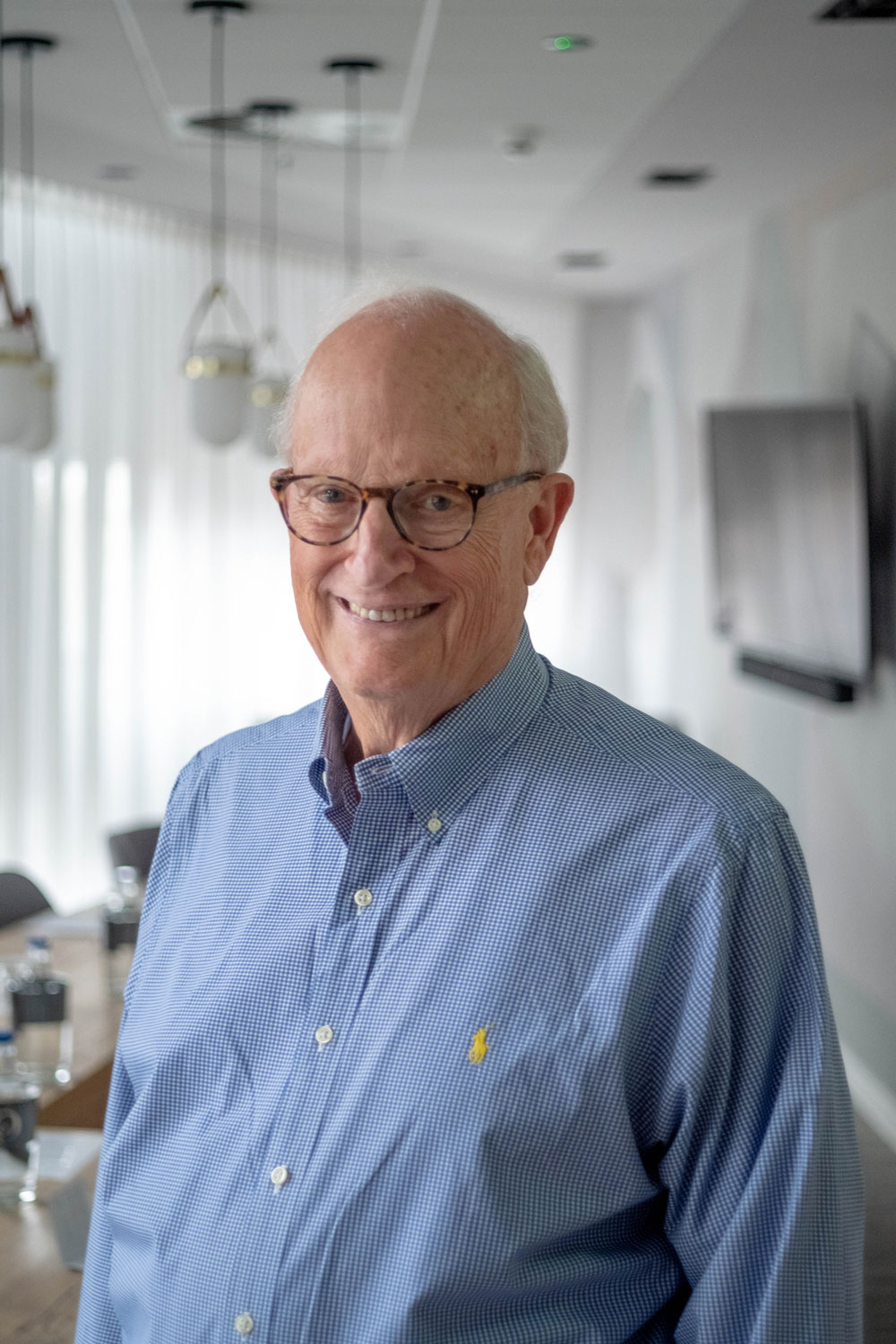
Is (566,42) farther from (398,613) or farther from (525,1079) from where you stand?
(525,1079)

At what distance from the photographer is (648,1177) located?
40.4 inches

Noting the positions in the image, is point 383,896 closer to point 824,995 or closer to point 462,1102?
point 462,1102

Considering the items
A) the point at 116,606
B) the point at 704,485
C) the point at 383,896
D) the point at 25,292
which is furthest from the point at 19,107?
the point at 383,896

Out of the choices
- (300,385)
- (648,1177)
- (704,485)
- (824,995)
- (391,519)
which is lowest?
(648,1177)

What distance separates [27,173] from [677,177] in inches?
90.4

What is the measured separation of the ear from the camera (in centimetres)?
119

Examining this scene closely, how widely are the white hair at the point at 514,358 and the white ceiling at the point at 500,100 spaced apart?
2023 millimetres

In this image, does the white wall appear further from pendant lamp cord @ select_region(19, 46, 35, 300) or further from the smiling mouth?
the smiling mouth

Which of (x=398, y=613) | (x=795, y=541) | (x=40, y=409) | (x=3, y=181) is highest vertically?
(x=3, y=181)

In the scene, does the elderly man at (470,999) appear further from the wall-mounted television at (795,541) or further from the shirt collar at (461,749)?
the wall-mounted television at (795,541)

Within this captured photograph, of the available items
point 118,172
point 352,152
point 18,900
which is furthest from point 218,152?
point 18,900

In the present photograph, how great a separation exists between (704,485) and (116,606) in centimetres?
266

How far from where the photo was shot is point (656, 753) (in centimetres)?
110

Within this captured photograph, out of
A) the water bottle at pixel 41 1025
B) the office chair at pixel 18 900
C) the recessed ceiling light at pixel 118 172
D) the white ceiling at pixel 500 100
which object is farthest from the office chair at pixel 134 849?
the recessed ceiling light at pixel 118 172
